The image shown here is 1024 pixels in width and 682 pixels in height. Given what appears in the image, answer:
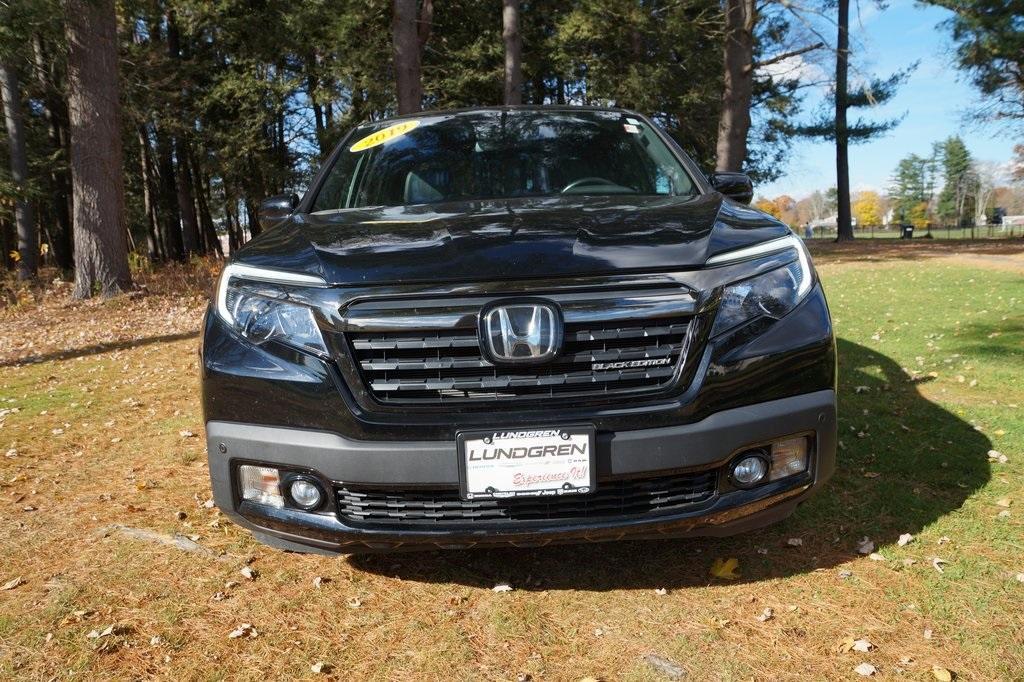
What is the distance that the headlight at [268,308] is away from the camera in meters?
2.24

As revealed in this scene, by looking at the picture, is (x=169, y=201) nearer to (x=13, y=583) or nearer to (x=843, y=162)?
(x=843, y=162)

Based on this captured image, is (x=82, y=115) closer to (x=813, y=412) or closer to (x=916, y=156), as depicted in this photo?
(x=813, y=412)

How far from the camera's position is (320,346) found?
2.20 meters

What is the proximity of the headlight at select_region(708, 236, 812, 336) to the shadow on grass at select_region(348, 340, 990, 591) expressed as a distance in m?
0.97

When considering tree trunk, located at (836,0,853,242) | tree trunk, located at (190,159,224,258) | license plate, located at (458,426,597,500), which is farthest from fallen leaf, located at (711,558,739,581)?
tree trunk, located at (190,159,224,258)

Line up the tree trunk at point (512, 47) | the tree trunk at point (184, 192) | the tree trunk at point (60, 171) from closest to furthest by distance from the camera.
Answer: the tree trunk at point (512, 47) < the tree trunk at point (60, 171) < the tree trunk at point (184, 192)

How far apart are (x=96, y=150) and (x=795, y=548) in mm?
10577

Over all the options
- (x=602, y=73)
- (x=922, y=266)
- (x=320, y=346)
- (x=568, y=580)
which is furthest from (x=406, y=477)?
(x=602, y=73)

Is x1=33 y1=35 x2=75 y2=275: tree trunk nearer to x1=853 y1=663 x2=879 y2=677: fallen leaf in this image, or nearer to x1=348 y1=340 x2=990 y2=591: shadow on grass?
x1=348 y1=340 x2=990 y2=591: shadow on grass

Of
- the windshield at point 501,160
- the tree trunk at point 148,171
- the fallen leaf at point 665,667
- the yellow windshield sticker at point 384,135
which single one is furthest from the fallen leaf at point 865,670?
the tree trunk at point 148,171

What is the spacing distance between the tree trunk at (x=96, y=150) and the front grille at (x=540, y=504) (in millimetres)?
9812

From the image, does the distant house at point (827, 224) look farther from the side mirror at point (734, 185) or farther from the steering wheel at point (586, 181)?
the steering wheel at point (586, 181)

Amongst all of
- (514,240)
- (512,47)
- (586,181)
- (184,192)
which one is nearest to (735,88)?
(512,47)

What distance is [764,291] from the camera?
7.62ft
